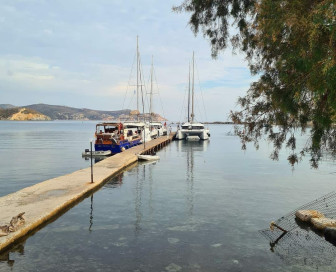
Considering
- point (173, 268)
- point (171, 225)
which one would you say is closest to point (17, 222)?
point (173, 268)

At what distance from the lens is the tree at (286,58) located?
5.19 m

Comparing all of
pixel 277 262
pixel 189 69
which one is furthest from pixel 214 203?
pixel 189 69

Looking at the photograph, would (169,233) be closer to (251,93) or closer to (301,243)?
(301,243)

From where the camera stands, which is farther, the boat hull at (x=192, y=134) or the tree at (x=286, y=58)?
the boat hull at (x=192, y=134)

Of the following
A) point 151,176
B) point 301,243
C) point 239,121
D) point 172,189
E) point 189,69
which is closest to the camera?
point 239,121

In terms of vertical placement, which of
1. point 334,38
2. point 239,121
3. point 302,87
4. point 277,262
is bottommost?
point 277,262

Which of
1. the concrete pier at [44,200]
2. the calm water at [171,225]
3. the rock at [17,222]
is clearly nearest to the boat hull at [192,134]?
the calm water at [171,225]

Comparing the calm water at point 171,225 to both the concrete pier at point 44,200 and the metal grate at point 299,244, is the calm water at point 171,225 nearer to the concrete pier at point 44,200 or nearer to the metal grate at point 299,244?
the metal grate at point 299,244

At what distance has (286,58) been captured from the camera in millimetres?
5984

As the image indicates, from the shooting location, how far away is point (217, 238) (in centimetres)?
1272

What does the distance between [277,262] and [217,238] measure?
2.60m

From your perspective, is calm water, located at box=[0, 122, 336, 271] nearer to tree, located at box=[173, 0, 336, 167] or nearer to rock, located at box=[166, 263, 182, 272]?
rock, located at box=[166, 263, 182, 272]

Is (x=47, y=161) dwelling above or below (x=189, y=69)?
below

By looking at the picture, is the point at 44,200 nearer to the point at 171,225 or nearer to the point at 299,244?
the point at 171,225
